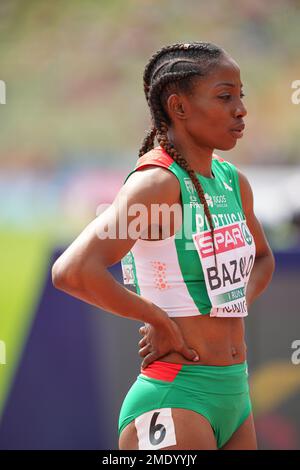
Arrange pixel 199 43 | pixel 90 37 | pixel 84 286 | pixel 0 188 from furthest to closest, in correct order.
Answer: pixel 90 37
pixel 0 188
pixel 199 43
pixel 84 286

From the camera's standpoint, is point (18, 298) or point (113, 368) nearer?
point (113, 368)

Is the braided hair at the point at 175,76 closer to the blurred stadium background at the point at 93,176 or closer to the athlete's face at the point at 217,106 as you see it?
the athlete's face at the point at 217,106

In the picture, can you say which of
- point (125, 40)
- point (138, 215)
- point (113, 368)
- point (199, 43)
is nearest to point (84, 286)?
point (138, 215)

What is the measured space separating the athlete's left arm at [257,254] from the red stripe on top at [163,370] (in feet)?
1.61

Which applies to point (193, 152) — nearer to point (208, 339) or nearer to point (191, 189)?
point (191, 189)

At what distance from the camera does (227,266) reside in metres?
2.72

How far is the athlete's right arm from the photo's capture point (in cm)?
252

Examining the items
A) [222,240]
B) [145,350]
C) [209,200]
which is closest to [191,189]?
[209,200]

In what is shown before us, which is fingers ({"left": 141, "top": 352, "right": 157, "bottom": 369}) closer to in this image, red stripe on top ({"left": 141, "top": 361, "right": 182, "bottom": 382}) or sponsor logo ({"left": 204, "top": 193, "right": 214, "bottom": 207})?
red stripe on top ({"left": 141, "top": 361, "right": 182, "bottom": 382})

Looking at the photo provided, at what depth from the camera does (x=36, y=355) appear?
5023mm

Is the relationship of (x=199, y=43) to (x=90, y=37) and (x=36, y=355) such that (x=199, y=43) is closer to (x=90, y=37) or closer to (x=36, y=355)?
(x=36, y=355)

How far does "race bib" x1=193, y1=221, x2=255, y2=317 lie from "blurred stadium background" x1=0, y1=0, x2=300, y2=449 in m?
2.21

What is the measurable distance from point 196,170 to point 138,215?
339 millimetres

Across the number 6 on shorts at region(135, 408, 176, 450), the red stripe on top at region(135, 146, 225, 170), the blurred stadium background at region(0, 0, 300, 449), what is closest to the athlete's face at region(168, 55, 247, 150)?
the red stripe on top at region(135, 146, 225, 170)
